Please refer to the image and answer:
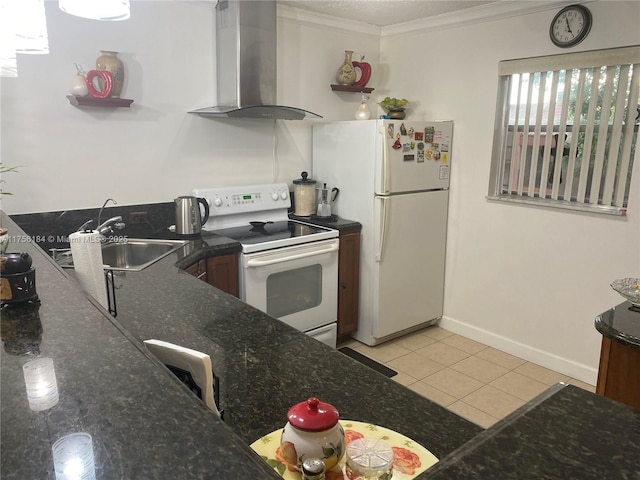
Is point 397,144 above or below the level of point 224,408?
above

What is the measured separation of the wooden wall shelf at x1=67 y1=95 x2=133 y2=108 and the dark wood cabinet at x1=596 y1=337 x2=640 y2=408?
2642 mm

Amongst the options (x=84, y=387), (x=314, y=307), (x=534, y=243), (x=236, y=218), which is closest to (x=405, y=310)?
(x=314, y=307)

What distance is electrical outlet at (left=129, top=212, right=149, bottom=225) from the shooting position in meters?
2.96

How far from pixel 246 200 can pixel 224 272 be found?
0.72 m

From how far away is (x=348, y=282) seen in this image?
3.51 metres

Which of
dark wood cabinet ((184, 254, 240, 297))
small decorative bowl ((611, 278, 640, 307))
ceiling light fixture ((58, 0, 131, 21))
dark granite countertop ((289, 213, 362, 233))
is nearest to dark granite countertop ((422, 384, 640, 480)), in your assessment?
small decorative bowl ((611, 278, 640, 307))

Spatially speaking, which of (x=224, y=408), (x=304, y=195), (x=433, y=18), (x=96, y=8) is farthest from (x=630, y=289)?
(x=433, y=18)

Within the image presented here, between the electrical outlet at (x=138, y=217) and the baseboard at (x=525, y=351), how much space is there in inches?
96.3

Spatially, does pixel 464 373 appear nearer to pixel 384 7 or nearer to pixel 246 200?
pixel 246 200

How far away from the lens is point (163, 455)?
23.6 inches

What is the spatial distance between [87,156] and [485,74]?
2.68 metres

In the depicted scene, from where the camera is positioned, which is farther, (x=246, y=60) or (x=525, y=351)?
(x=525, y=351)

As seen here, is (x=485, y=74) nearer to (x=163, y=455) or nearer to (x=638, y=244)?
(x=638, y=244)

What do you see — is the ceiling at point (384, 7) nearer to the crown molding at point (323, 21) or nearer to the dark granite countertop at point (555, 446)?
the crown molding at point (323, 21)
